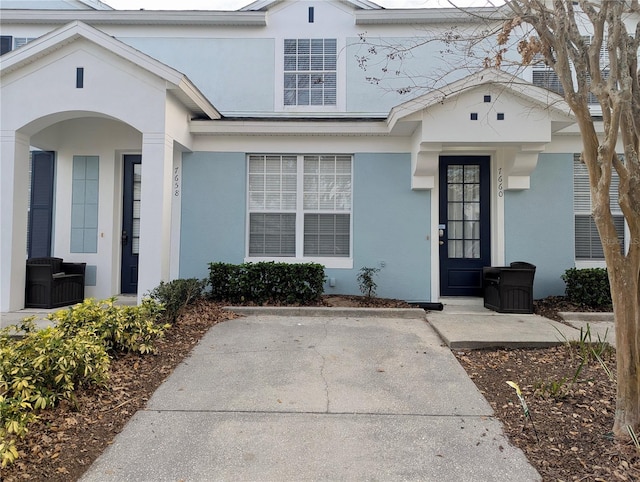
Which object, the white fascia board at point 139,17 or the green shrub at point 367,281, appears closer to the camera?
the green shrub at point 367,281

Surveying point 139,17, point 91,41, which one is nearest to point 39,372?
point 91,41

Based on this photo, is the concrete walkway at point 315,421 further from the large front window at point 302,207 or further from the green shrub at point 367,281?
the large front window at point 302,207

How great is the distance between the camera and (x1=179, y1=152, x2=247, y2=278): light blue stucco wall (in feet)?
24.5

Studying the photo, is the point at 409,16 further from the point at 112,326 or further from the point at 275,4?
the point at 112,326

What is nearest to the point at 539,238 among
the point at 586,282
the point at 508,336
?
the point at 586,282

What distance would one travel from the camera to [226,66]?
8.68m

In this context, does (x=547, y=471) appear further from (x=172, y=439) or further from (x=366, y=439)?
(x=172, y=439)

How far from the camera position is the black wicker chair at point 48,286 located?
6.59m

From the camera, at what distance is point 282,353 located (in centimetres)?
463

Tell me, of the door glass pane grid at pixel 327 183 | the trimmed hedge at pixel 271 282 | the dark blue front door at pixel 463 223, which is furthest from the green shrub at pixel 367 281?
the dark blue front door at pixel 463 223

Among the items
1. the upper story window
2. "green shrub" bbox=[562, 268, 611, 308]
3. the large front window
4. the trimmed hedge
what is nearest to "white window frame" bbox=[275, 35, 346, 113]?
the upper story window

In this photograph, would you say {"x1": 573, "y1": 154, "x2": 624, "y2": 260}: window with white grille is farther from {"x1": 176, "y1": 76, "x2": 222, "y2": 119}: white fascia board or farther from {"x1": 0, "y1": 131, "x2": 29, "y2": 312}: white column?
{"x1": 0, "y1": 131, "x2": 29, "y2": 312}: white column

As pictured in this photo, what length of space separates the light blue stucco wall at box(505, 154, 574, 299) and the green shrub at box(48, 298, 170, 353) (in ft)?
20.5

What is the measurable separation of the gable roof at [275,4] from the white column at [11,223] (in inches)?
214
